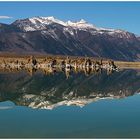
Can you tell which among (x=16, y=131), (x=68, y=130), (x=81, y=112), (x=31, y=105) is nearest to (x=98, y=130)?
(x=68, y=130)

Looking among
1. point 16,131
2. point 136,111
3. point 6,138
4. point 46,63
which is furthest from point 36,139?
point 46,63

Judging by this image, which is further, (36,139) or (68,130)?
(68,130)

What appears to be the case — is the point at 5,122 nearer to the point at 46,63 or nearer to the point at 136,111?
the point at 136,111

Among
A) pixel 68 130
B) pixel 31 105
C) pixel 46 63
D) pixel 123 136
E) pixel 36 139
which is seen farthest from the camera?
pixel 46 63

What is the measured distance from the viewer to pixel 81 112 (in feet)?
149

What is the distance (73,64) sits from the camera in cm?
16975

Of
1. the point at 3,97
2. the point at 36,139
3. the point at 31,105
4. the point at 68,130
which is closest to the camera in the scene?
→ the point at 36,139

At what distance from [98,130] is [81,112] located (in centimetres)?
1132

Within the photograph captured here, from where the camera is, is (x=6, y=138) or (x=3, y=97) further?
(x=3, y=97)

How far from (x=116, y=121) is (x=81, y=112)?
648 centimetres

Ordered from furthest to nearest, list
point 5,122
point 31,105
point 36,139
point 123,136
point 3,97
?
point 3,97 < point 31,105 < point 5,122 < point 123,136 < point 36,139

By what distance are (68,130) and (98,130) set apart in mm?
2026

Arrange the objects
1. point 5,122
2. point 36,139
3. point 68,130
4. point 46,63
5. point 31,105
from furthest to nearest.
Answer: point 46,63 → point 31,105 → point 5,122 → point 68,130 → point 36,139

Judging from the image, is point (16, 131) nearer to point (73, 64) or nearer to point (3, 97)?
point (3, 97)
